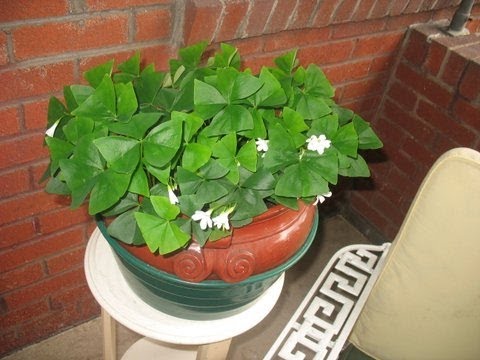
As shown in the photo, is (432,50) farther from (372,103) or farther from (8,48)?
(8,48)

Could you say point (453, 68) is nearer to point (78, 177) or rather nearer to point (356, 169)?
point (356, 169)

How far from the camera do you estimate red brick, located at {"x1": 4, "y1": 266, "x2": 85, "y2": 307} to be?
132cm

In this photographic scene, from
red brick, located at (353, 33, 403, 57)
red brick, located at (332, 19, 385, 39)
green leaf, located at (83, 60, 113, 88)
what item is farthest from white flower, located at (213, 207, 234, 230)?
red brick, located at (353, 33, 403, 57)

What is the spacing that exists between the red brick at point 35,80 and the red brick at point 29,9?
0.11 meters

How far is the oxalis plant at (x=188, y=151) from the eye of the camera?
0.69 m

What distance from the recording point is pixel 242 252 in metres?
0.77

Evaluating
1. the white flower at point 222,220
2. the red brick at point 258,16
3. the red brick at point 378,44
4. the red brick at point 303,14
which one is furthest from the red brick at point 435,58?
the white flower at point 222,220

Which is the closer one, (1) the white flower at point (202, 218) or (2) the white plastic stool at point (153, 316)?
(1) the white flower at point (202, 218)

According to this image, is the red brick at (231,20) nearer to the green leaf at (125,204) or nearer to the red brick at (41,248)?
the green leaf at (125,204)

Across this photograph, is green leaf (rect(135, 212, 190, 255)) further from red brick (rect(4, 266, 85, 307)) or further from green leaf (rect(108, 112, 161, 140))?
red brick (rect(4, 266, 85, 307))

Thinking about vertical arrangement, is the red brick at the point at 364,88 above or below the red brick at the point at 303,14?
below

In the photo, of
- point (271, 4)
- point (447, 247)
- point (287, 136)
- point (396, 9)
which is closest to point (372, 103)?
point (396, 9)

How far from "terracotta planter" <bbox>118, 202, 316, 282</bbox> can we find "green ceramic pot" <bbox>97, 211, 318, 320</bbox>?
1cm

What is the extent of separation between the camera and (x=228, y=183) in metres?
0.74
